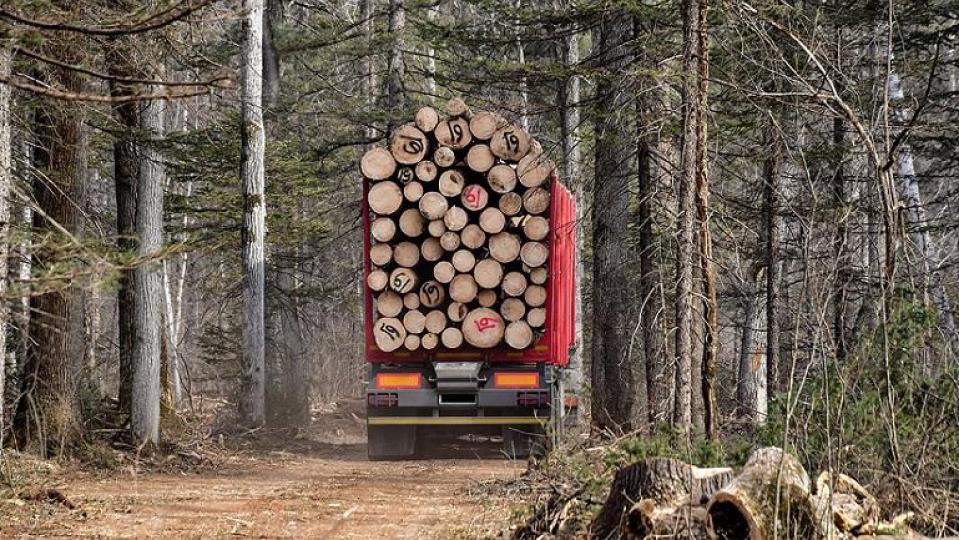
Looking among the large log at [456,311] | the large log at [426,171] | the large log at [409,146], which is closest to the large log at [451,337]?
the large log at [456,311]

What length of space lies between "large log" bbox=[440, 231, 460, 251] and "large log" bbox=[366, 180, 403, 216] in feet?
2.25

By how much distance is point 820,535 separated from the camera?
5.58 metres

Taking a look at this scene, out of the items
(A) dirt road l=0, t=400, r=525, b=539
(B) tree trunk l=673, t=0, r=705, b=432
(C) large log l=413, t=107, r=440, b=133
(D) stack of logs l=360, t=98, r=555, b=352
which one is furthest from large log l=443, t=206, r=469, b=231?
(B) tree trunk l=673, t=0, r=705, b=432

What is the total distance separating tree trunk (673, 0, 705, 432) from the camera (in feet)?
30.7

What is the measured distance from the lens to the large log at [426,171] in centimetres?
1381

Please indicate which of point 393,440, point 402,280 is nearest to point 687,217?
point 402,280

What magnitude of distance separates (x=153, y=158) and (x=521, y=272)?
15.6ft

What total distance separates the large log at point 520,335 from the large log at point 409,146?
2387mm

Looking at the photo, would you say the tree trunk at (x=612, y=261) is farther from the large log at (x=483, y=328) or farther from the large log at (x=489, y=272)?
the large log at (x=489, y=272)

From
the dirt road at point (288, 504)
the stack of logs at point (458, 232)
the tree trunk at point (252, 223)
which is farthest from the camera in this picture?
the tree trunk at point (252, 223)

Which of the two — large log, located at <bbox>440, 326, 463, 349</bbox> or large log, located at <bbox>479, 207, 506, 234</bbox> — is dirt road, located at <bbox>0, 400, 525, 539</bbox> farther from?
large log, located at <bbox>479, 207, 506, 234</bbox>

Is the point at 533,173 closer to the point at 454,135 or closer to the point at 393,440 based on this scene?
the point at 454,135

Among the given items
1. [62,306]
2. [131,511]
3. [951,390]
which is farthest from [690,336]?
[62,306]

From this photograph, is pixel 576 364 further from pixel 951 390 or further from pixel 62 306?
pixel 951 390
